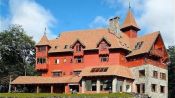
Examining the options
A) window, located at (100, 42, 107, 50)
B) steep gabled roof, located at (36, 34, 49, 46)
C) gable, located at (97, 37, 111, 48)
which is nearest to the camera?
gable, located at (97, 37, 111, 48)

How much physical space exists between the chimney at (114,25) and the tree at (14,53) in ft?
83.0

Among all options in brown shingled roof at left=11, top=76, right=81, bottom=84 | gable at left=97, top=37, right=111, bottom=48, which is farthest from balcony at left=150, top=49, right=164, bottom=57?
brown shingled roof at left=11, top=76, right=81, bottom=84

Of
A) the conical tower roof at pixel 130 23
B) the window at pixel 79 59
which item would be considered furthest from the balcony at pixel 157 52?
the window at pixel 79 59

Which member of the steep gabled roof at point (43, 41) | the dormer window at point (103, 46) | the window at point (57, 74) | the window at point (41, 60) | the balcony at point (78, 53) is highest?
the steep gabled roof at point (43, 41)

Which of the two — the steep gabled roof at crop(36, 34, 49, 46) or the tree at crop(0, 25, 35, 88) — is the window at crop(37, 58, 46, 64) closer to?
the steep gabled roof at crop(36, 34, 49, 46)

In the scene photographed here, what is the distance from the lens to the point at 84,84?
6306 cm

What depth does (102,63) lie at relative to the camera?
217ft

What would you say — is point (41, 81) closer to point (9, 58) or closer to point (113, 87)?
point (113, 87)

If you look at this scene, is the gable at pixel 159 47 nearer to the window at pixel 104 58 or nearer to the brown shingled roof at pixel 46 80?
the window at pixel 104 58

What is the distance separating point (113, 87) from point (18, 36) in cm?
3479

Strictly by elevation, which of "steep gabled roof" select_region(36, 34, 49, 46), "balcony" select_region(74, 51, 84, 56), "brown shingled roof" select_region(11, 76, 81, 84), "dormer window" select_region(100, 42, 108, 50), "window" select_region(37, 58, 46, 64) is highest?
"steep gabled roof" select_region(36, 34, 49, 46)

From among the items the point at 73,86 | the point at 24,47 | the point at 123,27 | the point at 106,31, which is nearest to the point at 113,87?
the point at 73,86

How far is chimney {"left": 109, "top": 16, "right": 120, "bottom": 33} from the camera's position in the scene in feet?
231

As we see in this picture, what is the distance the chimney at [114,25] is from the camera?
70.3m
